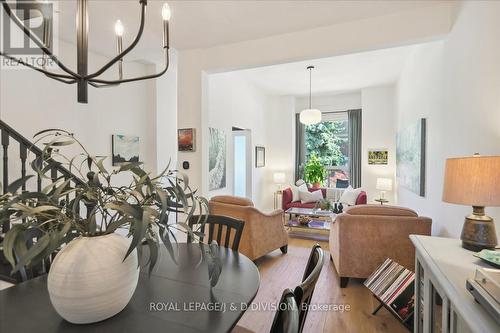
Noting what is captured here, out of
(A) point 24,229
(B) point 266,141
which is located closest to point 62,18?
(A) point 24,229

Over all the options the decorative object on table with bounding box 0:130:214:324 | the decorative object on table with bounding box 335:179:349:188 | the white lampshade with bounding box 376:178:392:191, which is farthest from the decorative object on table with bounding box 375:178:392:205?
the decorative object on table with bounding box 0:130:214:324

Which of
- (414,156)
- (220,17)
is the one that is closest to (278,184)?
(414,156)

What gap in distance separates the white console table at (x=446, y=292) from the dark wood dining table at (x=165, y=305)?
787 mm

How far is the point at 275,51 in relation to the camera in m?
3.21

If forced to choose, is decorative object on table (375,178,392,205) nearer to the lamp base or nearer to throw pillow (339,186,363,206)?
throw pillow (339,186,363,206)

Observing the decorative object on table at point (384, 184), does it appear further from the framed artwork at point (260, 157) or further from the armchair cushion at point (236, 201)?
the armchair cushion at point (236, 201)

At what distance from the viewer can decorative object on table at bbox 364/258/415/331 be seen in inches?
83.7

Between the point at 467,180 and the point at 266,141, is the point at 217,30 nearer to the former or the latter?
the point at 467,180

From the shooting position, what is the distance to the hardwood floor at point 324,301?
7.07 ft

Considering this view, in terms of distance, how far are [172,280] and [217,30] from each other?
2747mm

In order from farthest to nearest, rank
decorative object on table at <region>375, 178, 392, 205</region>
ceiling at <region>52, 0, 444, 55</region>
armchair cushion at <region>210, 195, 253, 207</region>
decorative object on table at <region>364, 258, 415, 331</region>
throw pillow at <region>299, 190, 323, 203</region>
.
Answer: throw pillow at <region>299, 190, 323, 203</region> < decorative object on table at <region>375, 178, 392, 205</region> < armchair cushion at <region>210, 195, 253, 207</region> < ceiling at <region>52, 0, 444, 55</region> < decorative object on table at <region>364, 258, 415, 331</region>

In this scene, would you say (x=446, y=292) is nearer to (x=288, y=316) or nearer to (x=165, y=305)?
(x=288, y=316)

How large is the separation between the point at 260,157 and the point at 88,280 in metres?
5.81

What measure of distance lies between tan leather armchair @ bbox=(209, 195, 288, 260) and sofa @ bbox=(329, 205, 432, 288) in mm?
933
